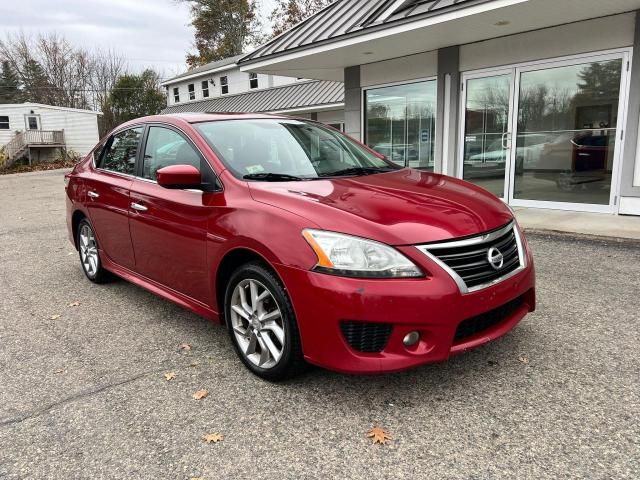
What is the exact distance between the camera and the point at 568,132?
802 centimetres

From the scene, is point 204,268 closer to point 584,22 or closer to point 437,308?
point 437,308

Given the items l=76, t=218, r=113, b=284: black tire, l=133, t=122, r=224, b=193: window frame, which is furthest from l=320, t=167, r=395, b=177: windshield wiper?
l=76, t=218, r=113, b=284: black tire

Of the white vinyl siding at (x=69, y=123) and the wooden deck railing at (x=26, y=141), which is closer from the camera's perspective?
the wooden deck railing at (x=26, y=141)

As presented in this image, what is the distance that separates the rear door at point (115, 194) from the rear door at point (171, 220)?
0.54 ft

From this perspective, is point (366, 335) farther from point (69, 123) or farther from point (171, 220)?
point (69, 123)

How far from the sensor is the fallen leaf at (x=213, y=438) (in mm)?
2395

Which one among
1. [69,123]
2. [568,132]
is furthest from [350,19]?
[69,123]

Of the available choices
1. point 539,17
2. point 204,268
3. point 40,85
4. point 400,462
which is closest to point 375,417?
point 400,462

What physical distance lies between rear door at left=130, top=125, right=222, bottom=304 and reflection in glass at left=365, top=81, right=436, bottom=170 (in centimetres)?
714

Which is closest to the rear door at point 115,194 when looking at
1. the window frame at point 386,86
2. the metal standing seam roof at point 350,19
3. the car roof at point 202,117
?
the car roof at point 202,117

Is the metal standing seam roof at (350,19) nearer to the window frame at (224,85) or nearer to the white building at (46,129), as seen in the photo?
the window frame at (224,85)

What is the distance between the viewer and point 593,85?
7652 millimetres

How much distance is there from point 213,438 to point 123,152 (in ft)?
9.66

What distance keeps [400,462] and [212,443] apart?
0.90 meters
